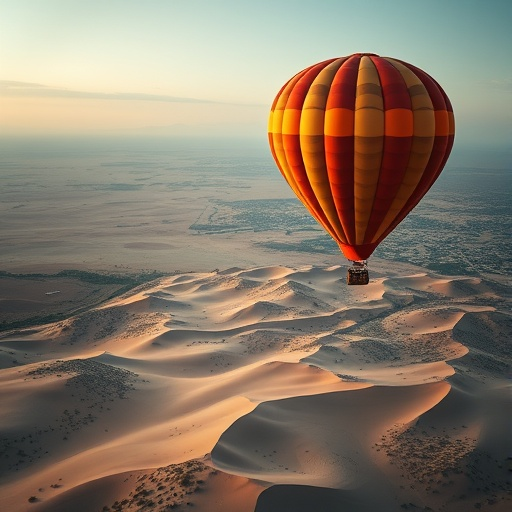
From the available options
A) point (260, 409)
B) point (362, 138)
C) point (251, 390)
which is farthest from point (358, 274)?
point (251, 390)

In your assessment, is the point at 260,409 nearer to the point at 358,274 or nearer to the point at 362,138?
the point at 358,274

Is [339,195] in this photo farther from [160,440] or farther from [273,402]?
[160,440]

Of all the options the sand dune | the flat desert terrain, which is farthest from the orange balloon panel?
the flat desert terrain

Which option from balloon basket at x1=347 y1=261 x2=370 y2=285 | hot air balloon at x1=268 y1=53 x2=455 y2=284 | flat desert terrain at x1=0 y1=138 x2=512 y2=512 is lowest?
flat desert terrain at x1=0 y1=138 x2=512 y2=512

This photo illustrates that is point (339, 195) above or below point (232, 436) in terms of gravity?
above

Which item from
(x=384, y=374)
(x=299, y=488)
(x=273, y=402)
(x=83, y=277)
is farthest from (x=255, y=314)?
(x=83, y=277)

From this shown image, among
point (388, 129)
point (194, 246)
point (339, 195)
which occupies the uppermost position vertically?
point (388, 129)

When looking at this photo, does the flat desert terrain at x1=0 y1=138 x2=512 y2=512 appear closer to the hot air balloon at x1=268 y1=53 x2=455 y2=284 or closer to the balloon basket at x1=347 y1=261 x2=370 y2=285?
the balloon basket at x1=347 y1=261 x2=370 y2=285
